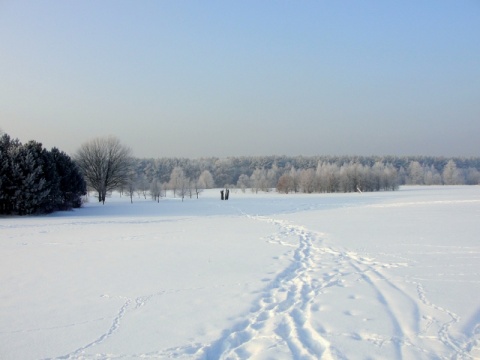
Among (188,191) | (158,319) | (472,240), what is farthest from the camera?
(188,191)

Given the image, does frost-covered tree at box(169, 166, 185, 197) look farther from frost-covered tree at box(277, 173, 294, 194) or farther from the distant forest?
frost-covered tree at box(277, 173, 294, 194)

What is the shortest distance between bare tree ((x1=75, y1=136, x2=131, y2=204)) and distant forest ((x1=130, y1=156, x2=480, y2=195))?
25.6 ft

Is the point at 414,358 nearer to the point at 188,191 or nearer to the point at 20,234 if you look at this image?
the point at 20,234

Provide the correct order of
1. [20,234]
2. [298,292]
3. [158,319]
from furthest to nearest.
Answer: [20,234] → [298,292] → [158,319]

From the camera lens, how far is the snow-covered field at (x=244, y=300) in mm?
4047

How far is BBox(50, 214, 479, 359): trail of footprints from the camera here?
3889 millimetres

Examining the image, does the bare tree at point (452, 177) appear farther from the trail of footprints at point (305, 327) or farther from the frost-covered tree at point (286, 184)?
the trail of footprints at point (305, 327)

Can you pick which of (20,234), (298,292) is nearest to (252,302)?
(298,292)

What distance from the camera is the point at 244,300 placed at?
574cm

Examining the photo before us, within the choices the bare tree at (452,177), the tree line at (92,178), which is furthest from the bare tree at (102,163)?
the bare tree at (452,177)

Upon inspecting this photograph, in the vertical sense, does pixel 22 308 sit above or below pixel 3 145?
below

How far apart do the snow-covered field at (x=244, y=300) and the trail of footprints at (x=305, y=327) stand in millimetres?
19

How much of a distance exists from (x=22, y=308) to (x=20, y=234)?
10.6 metres

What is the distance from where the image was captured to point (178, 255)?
31.5ft
